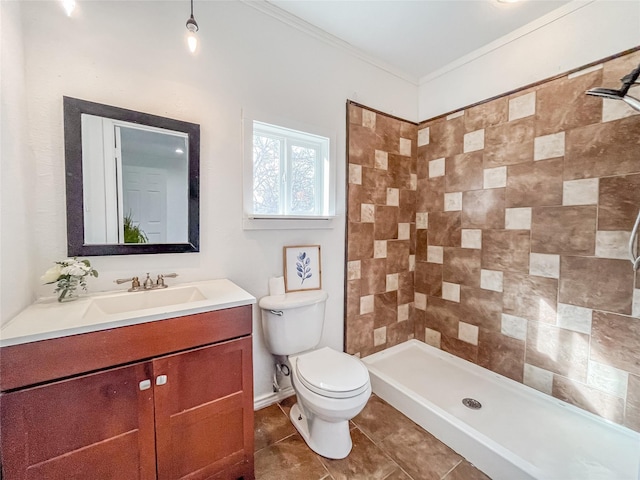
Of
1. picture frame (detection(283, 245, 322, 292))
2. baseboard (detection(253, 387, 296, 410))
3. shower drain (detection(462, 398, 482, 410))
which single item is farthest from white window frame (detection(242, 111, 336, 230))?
shower drain (detection(462, 398, 482, 410))

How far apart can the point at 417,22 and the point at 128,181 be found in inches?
80.6

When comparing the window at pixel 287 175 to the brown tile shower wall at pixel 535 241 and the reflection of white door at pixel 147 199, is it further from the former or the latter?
the reflection of white door at pixel 147 199

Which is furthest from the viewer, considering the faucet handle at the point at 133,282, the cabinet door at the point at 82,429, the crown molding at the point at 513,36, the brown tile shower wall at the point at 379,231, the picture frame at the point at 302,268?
the brown tile shower wall at the point at 379,231

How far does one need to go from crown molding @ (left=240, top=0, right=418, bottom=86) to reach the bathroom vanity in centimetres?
176

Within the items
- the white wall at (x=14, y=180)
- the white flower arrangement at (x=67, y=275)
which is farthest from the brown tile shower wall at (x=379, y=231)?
the white wall at (x=14, y=180)

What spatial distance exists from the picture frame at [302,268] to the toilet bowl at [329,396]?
47 cm

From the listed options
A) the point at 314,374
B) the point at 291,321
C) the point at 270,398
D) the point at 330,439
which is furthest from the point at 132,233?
the point at 330,439

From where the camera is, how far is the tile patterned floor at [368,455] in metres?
1.33

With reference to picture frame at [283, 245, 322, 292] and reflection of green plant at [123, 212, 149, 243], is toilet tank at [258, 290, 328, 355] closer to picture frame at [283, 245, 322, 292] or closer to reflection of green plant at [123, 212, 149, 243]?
picture frame at [283, 245, 322, 292]

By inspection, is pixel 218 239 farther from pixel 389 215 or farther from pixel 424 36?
pixel 424 36

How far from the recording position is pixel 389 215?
→ 2322 millimetres

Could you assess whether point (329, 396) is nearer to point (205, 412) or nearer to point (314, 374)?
point (314, 374)

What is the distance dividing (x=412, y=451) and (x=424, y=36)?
2708 mm

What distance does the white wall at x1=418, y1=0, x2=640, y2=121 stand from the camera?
4.82 feet
